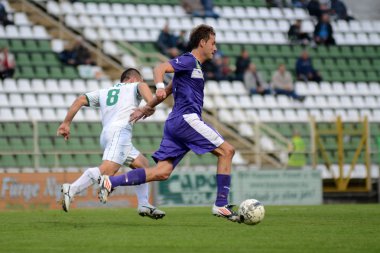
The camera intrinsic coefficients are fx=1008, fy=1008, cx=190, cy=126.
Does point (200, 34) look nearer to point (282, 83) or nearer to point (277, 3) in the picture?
point (282, 83)

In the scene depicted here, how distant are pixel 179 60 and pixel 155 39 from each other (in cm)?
1687

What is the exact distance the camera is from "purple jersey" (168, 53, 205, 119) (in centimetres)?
1141

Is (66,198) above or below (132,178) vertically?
below

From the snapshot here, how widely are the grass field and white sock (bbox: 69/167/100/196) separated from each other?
410 mm

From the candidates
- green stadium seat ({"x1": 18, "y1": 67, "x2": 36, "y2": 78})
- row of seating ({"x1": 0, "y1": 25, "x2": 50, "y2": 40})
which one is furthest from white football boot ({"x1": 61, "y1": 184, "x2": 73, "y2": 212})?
row of seating ({"x1": 0, "y1": 25, "x2": 50, "y2": 40})

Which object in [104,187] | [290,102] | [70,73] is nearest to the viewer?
[104,187]

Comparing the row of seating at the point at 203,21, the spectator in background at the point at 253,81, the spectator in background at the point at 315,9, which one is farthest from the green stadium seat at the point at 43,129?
the spectator in background at the point at 315,9

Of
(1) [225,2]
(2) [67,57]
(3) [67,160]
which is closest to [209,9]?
(1) [225,2]

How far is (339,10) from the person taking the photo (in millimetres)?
32688

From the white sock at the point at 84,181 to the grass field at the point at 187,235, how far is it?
41cm

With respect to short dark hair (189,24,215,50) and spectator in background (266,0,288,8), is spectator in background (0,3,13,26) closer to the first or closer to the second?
spectator in background (266,0,288,8)

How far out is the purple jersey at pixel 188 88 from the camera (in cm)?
1141

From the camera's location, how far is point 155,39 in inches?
1105

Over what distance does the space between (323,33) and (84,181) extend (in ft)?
65.6
